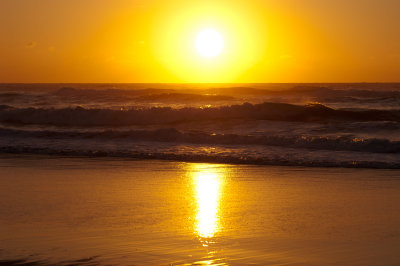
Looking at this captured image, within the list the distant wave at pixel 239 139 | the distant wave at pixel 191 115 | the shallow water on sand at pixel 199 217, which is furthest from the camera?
the distant wave at pixel 191 115

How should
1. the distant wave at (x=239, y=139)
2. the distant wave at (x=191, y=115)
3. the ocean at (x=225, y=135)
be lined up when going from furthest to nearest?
the distant wave at (x=191, y=115)
the distant wave at (x=239, y=139)
the ocean at (x=225, y=135)

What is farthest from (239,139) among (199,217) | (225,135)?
(199,217)

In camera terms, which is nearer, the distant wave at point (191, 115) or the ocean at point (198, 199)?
the ocean at point (198, 199)

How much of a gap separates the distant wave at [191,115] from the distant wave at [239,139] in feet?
20.1

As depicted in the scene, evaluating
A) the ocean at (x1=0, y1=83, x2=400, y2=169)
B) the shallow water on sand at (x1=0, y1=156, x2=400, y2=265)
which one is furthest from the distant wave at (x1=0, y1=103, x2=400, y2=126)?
the shallow water on sand at (x1=0, y1=156, x2=400, y2=265)

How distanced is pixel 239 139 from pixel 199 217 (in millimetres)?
8967

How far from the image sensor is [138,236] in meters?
5.56

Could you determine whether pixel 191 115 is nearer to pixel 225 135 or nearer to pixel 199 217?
pixel 225 135

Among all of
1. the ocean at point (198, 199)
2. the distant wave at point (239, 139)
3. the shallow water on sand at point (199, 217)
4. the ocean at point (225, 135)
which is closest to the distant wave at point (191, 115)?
Result: the ocean at point (225, 135)

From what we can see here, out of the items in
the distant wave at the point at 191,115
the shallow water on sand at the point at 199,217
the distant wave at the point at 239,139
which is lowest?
the shallow water on sand at the point at 199,217

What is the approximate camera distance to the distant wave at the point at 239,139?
44.7ft

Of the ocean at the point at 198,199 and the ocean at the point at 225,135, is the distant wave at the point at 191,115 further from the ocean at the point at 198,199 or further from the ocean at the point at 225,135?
the ocean at the point at 198,199

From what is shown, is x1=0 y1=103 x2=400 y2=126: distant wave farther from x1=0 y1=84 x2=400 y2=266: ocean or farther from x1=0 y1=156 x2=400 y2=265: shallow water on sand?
x1=0 y1=156 x2=400 y2=265: shallow water on sand

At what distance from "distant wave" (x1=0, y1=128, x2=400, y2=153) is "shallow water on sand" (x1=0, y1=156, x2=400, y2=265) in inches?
143
